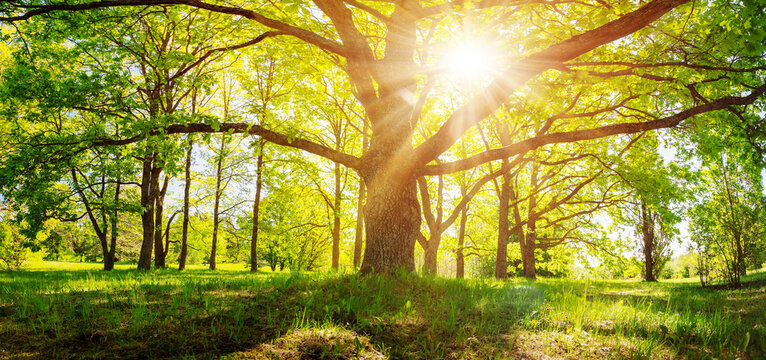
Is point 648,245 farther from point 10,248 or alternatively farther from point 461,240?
point 10,248

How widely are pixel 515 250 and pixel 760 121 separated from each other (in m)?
22.9

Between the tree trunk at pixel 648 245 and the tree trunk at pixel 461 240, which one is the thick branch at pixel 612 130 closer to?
the tree trunk at pixel 461 240

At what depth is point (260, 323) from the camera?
3.22m

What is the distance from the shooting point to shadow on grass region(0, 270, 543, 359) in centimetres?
264

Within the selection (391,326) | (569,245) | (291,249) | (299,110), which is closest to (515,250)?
(569,245)

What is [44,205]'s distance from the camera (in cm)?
954

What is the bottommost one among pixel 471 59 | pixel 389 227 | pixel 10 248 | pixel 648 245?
pixel 10 248

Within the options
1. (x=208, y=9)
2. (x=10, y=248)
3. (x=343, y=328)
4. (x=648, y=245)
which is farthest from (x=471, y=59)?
→ (x=10, y=248)

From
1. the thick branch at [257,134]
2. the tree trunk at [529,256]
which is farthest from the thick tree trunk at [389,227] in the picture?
the tree trunk at [529,256]

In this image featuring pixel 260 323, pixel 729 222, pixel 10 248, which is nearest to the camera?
pixel 260 323

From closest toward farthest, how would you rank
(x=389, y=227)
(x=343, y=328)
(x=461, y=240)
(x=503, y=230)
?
(x=343, y=328) < (x=389, y=227) < (x=503, y=230) < (x=461, y=240)

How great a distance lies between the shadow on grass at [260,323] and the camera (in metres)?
2.64

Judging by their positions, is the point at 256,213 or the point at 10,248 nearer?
the point at 256,213

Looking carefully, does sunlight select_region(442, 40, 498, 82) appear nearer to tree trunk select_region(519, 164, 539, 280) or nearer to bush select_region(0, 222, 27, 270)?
tree trunk select_region(519, 164, 539, 280)
